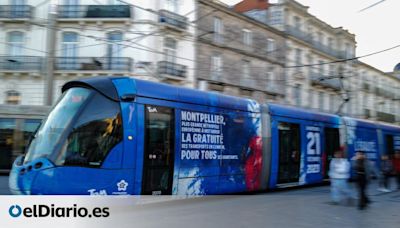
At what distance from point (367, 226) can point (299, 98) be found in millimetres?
27592

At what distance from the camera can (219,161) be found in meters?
10.5

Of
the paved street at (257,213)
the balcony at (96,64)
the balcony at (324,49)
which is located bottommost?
the paved street at (257,213)

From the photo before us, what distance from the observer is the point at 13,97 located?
2394cm

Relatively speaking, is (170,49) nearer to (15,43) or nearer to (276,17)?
(15,43)

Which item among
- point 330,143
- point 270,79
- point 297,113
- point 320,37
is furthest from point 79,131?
point 320,37

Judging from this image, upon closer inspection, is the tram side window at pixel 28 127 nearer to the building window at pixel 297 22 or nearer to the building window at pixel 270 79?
the building window at pixel 270 79

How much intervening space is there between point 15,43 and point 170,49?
8908mm

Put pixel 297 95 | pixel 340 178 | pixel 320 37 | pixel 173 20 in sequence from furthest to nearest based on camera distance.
Result: pixel 320 37
pixel 297 95
pixel 173 20
pixel 340 178

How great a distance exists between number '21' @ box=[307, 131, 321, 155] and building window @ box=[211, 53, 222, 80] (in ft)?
42.7

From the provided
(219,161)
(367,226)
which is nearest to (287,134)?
(219,161)

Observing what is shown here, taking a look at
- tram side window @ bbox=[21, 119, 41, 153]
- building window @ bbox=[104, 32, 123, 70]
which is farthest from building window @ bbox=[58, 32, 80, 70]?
tram side window @ bbox=[21, 119, 41, 153]

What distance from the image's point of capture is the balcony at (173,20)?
24.0 m

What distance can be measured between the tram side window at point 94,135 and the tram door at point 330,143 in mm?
9154

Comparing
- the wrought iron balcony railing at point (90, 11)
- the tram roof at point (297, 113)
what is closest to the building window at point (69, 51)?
the wrought iron balcony railing at point (90, 11)
